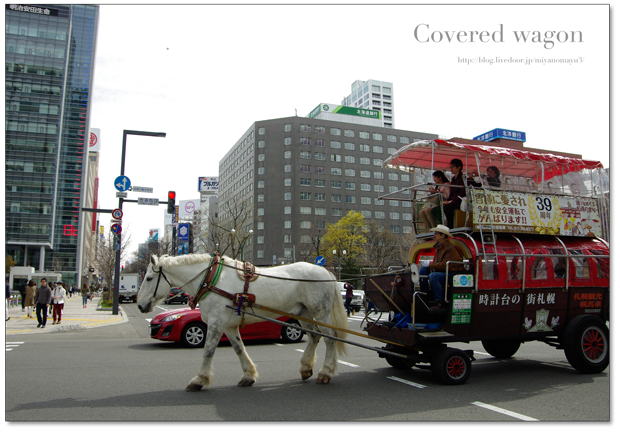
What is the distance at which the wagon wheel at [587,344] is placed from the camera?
709 cm

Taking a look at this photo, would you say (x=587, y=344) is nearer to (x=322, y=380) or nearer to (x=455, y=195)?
(x=455, y=195)

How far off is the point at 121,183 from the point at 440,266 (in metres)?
18.0

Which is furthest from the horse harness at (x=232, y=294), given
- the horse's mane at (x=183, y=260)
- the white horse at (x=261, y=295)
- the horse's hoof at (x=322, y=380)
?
the horse's hoof at (x=322, y=380)

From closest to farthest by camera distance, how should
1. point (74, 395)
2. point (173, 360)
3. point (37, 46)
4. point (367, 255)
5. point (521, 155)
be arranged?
point (74, 395) → point (521, 155) → point (173, 360) → point (367, 255) → point (37, 46)

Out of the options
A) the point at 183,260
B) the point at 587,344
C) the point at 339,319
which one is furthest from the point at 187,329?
the point at 587,344

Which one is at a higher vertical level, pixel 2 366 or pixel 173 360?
pixel 2 366

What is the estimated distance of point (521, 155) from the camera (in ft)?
25.8

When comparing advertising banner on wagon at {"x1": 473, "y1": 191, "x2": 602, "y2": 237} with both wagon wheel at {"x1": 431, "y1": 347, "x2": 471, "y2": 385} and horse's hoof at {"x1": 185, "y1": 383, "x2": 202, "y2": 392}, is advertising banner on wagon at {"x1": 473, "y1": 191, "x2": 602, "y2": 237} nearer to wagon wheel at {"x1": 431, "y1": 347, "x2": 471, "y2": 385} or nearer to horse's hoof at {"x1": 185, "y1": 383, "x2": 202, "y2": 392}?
wagon wheel at {"x1": 431, "y1": 347, "x2": 471, "y2": 385}

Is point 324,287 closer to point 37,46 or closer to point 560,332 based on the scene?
point 560,332

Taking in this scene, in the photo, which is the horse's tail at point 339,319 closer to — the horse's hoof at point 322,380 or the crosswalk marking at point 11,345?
the horse's hoof at point 322,380

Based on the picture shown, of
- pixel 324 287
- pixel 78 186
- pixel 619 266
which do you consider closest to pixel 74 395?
pixel 324 287

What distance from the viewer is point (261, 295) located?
22.5ft

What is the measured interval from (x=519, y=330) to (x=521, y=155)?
3.14m

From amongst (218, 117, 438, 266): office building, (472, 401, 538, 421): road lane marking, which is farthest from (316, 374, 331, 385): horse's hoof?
(218, 117, 438, 266): office building
